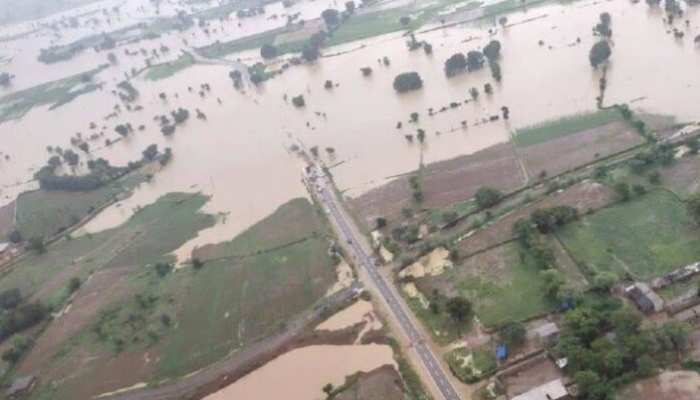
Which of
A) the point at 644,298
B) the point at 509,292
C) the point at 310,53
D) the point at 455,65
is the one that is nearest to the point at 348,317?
the point at 509,292

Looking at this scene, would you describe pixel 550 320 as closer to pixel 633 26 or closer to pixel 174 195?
pixel 174 195

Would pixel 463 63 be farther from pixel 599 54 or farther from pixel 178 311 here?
pixel 178 311

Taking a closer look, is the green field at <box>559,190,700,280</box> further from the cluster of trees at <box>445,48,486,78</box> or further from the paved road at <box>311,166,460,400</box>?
the cluster of trees at <box>445,48,486,78</box>

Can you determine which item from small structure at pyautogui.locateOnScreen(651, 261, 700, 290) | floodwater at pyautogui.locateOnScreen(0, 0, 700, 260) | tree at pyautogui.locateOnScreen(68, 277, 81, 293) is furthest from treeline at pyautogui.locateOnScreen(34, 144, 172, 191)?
small structure at pyautogui.locateOnScreen(651, 261, 700, 290)

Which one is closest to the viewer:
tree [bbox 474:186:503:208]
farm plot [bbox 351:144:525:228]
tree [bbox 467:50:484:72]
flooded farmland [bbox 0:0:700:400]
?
flooded farmland [bbox 0:0:700:400]

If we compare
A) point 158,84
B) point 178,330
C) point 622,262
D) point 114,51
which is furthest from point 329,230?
point 114,51
